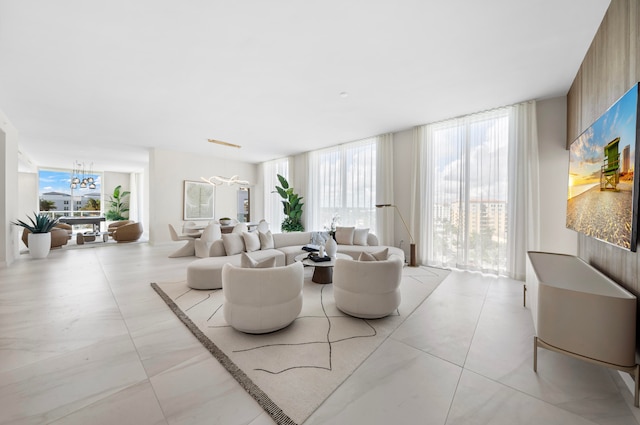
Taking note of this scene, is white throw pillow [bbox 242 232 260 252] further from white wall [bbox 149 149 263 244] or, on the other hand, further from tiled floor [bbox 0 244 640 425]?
white wall [bbox 149 149 263 244]

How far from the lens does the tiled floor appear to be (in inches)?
57.3

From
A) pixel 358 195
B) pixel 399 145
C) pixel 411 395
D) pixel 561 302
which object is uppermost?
pixel 399 145

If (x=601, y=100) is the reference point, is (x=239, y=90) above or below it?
above

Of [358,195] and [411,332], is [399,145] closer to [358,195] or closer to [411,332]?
[358,195]

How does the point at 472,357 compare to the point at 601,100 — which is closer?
the point at 472,357

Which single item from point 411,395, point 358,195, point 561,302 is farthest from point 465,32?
point 358,195

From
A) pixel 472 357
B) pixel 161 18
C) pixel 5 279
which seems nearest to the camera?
pixel 472 357

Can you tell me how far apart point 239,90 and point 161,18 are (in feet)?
4.79

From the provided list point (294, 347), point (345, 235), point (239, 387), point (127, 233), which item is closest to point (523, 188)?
point (345, 235)

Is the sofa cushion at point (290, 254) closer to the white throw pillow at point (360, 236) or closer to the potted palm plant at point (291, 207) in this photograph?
the white throw pillow at point (360, 236)

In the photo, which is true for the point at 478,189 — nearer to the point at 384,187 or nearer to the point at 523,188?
the point at 523,188

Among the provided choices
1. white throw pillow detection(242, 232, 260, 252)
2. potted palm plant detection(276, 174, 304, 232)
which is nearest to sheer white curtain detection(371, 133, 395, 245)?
potted palm plant detection(276, 174, 304, 232)

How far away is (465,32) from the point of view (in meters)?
2.45

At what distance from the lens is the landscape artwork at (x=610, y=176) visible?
166cm
